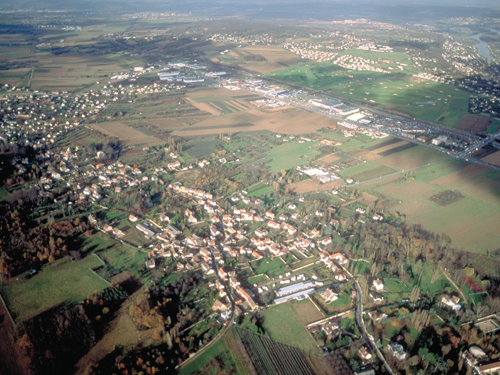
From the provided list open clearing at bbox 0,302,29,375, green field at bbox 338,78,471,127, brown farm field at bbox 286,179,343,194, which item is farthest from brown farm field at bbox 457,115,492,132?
open clearing at bbox 0,302,29,375

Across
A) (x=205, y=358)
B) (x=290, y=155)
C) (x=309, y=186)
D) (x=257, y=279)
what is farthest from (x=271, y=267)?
(x=290, y=155)

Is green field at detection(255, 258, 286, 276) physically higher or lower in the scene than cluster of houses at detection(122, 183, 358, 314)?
lower

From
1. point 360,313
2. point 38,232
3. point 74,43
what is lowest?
point 360,313

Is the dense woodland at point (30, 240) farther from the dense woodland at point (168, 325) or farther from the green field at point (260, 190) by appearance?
the green field at point (260, 190)

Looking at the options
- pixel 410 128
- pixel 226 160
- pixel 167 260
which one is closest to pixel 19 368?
pixel 167 260

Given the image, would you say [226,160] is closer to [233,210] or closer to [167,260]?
[233,210]

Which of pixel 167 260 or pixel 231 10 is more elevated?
pixel 231 10

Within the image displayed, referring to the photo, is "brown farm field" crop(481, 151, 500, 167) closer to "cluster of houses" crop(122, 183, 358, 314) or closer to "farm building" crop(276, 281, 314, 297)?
"cluster of houses" crop(122, 183, 358, 314)
